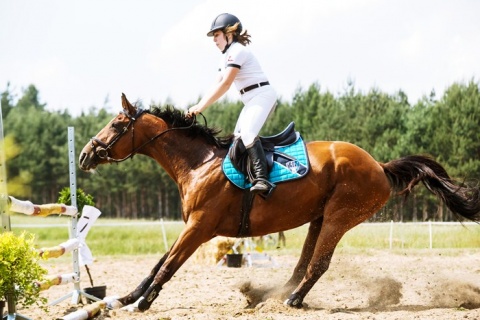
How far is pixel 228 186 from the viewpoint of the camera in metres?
6.59

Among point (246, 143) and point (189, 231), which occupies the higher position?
point (246, 143)

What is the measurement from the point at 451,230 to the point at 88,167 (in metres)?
15.2

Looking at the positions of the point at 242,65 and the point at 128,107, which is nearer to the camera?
the point at 242,65

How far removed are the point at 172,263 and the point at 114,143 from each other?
1.49 meters

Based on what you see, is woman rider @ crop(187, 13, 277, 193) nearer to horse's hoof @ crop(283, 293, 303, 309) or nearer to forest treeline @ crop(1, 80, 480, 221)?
horse's hoof @ crop(283, 293, 303, 309)

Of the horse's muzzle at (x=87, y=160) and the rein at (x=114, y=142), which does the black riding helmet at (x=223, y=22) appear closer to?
the rein at (x=114, y=142)

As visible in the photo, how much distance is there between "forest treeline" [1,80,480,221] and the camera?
3628 cm

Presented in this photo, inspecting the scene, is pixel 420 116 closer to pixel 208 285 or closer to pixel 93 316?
pixel 208 285

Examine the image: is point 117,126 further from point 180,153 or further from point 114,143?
point 180,153

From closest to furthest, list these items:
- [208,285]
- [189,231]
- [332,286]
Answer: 1. [189,231]
2. [332,286]
3. [208,285]

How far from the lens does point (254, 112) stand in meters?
6.62

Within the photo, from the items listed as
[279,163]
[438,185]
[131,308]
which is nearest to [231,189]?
[279,163]

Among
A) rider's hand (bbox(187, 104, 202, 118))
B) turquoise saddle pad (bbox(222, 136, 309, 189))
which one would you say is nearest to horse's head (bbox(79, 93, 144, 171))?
rider's hand (bbox(187, 104, 202, 118))

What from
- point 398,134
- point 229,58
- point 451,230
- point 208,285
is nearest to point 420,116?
point 398,134
